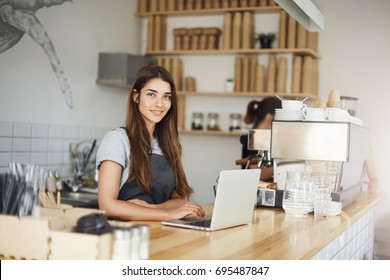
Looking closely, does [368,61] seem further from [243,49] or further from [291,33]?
[243,49]

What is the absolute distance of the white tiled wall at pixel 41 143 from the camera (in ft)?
10.8

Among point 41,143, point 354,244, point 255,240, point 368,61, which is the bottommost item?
point 354,244

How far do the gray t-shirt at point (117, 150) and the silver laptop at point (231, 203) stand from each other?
316mm

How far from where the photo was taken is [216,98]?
4.72m

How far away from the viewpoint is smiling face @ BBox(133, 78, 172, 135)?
2.26m

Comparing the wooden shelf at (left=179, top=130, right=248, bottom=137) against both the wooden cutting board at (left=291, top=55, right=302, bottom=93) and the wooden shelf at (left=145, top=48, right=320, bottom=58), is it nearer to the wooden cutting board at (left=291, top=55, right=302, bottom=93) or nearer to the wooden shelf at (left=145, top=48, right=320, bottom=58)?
the wooden cutting board at (left=291, top=55, right=302, bottom=93)

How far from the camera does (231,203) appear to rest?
1.95 m

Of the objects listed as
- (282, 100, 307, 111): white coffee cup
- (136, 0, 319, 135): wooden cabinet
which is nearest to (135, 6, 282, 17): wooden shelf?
(136, 0, 319, 135): wooden cabinet

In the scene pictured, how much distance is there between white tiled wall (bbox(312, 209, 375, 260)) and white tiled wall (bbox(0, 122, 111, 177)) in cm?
178

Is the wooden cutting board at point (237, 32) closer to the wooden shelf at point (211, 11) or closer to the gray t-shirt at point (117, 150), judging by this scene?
the wooden shelf at point (211, 11)

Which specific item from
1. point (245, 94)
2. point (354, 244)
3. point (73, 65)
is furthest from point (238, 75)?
point (354, 244)

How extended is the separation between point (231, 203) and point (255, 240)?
0.20 m

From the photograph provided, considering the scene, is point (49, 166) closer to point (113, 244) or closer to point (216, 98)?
point (216, 98)

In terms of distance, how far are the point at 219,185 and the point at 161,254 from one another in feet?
1.35
